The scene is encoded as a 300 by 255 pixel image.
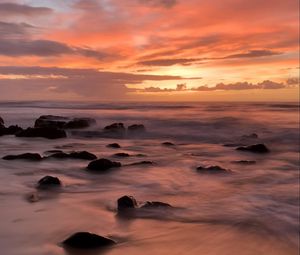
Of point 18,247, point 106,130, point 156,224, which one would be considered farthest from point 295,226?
point 106,130

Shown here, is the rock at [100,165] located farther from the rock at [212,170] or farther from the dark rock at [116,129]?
the dark rock at [116,129]

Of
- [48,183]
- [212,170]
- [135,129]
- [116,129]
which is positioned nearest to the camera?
[48,183]

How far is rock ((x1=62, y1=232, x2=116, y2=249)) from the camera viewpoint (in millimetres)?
5184

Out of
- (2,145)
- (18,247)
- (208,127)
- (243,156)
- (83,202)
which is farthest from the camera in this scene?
(208,127)

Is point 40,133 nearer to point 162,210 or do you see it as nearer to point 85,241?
point 162,210

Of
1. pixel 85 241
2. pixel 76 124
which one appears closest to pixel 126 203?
pixel 85 241

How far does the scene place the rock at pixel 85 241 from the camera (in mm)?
5184

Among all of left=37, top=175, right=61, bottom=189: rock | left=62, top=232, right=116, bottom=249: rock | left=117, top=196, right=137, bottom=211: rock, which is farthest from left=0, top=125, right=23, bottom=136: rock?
left=62, top=232, right=116, bottom=249: rock

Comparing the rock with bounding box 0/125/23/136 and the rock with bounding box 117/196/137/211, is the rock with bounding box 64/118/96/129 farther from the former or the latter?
the rock with bounding box 117/196/137/211

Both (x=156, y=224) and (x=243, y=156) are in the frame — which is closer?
(x=156, y=224)

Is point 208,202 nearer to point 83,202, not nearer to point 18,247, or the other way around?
point 83,202

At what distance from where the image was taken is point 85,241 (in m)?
5.22

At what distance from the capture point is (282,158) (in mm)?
16156

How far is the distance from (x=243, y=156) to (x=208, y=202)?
8064 mm
